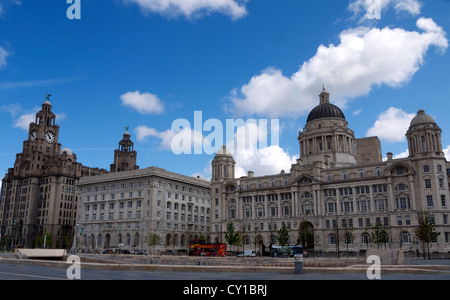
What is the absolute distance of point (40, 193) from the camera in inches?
5482

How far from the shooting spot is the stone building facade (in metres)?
102

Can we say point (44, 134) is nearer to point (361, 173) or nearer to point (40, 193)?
point (40, 193)

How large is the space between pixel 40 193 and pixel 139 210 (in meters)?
55.1

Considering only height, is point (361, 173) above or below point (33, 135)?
below

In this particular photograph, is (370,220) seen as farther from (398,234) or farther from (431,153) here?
(431,153)

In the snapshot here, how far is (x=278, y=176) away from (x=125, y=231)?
42188 mm

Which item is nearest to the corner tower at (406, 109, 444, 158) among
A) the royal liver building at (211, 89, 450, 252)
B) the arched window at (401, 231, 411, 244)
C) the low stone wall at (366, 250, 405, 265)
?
the royal liver building at (211, 89, 450, 252)

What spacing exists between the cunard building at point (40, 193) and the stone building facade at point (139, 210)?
66.5 ft

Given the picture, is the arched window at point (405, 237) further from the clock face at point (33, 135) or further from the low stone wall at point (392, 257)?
the clock face at point (33, 135)

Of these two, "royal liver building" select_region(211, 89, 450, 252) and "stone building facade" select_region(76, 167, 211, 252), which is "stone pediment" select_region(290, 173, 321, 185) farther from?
"stone building facade" select_region(76, 167, 211, 252)

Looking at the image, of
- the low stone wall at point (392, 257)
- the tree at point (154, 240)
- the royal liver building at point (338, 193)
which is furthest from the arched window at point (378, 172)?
the tree at point (154, 240)

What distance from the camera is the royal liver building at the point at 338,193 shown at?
3125 inches

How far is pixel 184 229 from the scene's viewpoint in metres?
111

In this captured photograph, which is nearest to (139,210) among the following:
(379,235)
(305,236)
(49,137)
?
(305,236)
